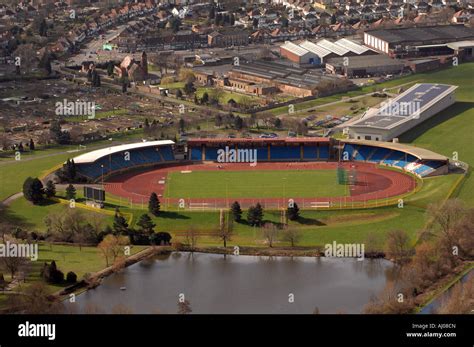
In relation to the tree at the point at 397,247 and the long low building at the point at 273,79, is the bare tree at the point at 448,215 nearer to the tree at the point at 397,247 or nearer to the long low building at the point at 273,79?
the tree at the point at 397,247

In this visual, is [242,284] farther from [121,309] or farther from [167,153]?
[167,153]

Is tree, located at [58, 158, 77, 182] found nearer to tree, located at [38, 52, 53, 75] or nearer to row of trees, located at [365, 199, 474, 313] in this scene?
row of trees, located at [365, 199, 474, 313]

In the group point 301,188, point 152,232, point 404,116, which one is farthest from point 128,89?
point 152,232

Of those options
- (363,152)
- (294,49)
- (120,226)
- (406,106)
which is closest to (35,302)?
(120,226)

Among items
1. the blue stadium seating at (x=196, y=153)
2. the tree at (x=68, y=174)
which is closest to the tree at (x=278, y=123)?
the blue stadium seating at (x=196, y=153)

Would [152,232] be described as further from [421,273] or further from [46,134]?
[46,134]
